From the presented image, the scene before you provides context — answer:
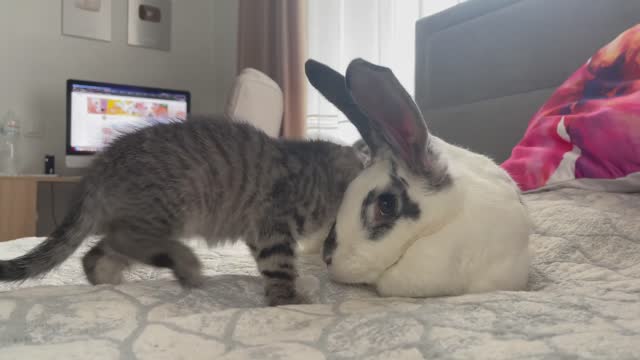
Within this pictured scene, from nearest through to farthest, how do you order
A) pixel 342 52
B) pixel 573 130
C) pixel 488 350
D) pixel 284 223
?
pixel 488 350, pixel 284 223, pixel 573 130, pixel 342 52

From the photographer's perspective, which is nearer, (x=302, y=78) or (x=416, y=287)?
(x=416, y=287)

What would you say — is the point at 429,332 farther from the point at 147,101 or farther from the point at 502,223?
the point at 147,101

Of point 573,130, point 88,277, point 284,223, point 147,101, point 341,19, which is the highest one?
point 341,19

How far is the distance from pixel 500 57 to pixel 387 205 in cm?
141

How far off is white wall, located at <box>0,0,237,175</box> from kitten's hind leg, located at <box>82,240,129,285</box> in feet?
9.53

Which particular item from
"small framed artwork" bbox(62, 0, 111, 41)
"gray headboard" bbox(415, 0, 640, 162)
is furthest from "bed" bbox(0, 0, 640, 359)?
"small framed artwork" bbox(62, 0, 111, 41)

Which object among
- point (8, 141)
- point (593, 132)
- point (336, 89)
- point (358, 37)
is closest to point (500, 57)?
point (593, 132)

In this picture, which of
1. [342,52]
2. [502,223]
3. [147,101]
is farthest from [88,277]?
[147,101]

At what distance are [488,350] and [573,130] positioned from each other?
0.96m

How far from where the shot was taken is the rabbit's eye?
84cm

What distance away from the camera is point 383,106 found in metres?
0.80

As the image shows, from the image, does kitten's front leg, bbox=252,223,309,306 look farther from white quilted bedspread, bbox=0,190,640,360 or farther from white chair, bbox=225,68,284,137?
white chair, bbox=225,68,284,137

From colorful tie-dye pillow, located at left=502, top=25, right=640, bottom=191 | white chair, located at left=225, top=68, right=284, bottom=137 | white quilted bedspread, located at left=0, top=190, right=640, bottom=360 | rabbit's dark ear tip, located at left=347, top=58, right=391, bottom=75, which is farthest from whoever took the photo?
white chair, located at left=225, top=68, right=284, bottom=137

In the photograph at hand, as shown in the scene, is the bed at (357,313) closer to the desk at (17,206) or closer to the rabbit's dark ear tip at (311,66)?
the rabbit's dark ear tip at (311,66)
